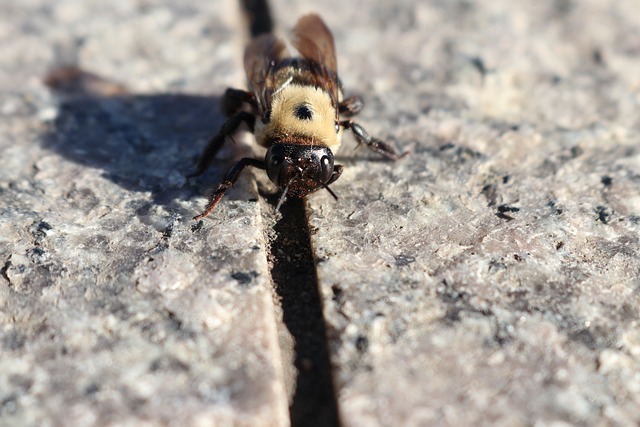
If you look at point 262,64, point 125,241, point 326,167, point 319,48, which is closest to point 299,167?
point 326,167

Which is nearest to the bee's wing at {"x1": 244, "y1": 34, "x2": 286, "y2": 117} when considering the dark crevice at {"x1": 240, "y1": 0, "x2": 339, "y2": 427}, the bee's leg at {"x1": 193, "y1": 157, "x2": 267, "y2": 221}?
the bee's leg at {"x1": 193, "y1": 157, "x2": 267, "y2": 221}

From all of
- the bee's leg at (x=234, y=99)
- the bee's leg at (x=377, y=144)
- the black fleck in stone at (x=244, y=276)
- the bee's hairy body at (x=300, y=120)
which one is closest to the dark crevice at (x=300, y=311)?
the black fleck in stone at (x=244, y=276)

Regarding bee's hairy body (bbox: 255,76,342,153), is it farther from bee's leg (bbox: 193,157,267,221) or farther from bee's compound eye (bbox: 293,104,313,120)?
bee's leg (bbox: 193,157,267,221)

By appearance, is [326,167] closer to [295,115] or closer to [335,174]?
[335,174]

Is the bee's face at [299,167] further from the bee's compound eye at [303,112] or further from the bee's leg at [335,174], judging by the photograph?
the bee's compound eye at [303,112]

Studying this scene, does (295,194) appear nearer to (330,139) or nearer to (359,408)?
(330,139)

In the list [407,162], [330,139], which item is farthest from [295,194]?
[407,162]
